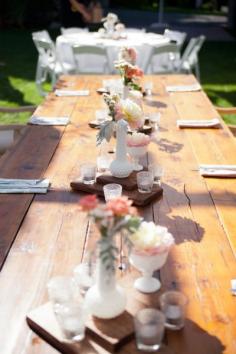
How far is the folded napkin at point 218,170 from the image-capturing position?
2.78 metres

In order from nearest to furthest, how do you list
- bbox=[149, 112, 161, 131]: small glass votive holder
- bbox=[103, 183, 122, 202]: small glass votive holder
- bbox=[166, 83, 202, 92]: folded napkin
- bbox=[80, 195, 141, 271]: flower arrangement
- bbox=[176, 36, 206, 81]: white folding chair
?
bbox=[80, 195, 141, 271]: flower arrangement
bbox=[103, 183, 122, 202]: small glass votive holder
bbox=[149, 112, 161, 131]: small glass votive holder
bbox=[166, 83, 202, 92]: folded napkin
bbox=[176, 36, 206, 81]: white folding chair

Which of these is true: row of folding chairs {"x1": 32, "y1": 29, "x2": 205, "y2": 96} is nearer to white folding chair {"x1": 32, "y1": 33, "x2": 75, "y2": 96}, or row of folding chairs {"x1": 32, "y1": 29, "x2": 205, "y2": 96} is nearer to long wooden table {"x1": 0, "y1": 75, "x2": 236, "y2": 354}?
white folding chair {"x1": 32, "y1": 33, "x2": 75, "y2": 96}

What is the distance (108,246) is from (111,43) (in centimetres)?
604

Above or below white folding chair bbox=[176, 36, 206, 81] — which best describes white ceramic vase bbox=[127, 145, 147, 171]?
above

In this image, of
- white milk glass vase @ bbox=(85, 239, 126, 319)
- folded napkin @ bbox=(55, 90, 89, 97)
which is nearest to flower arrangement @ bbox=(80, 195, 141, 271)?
white milk glass vase @ bbox=(85, 239, 126, 319)

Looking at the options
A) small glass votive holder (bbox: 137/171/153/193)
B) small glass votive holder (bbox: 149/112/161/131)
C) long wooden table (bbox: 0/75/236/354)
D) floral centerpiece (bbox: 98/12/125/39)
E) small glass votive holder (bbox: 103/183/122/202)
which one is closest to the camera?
long wooden table (bbox: 0/75/236/354)

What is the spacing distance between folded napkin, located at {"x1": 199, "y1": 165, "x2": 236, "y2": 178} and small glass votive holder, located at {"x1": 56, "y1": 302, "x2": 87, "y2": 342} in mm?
1435

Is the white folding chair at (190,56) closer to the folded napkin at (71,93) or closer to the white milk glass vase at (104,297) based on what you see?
the folded napkin at (71,93)

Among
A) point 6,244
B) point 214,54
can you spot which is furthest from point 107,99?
point 214,54

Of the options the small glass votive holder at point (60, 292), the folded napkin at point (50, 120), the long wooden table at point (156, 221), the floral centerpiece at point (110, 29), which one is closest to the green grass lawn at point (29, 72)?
the floral centerpiece at point (110, 29)

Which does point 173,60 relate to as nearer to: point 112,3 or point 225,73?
point 225,73

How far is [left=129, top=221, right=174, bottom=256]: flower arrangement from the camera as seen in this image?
5.11 feet

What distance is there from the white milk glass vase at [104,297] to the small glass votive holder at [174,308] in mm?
117

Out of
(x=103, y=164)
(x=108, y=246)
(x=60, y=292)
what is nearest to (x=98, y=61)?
(x=103, y=164)
